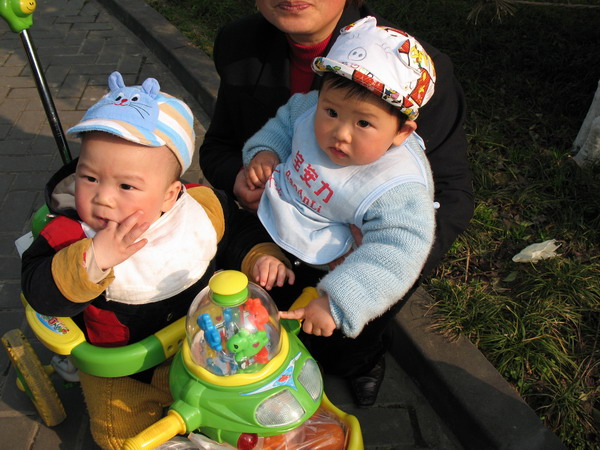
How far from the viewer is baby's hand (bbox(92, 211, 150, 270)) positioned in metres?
1.59

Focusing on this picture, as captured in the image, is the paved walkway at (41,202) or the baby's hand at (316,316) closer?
the baby's hand at (316,316)

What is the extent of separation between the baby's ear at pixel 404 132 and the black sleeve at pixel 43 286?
1.05 metres

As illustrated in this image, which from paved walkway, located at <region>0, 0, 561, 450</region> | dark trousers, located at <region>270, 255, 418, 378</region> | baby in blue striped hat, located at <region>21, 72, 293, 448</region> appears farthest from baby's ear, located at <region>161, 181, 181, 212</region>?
paved walkway, located at <region>0, 0, 561, 450</region>

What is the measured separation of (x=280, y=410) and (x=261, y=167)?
0.88 metres

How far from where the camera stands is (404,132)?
1.76 m

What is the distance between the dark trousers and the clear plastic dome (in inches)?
21.3

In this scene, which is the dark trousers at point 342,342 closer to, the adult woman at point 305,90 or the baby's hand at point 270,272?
the adult woman at point 305,90

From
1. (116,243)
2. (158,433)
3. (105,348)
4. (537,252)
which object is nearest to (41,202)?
(105,348)

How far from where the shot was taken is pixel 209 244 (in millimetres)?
1953

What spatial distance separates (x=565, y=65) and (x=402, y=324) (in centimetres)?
253

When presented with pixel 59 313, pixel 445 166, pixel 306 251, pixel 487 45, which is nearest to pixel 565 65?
pixel 487 45

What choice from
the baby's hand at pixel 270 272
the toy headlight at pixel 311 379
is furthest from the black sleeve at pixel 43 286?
the toy headlight at pixel 311 379

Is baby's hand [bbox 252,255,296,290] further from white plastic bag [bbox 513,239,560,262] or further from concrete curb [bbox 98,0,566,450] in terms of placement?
white plastic bag [bbox 513,239,560,262]

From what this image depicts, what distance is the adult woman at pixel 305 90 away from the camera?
2.05m
